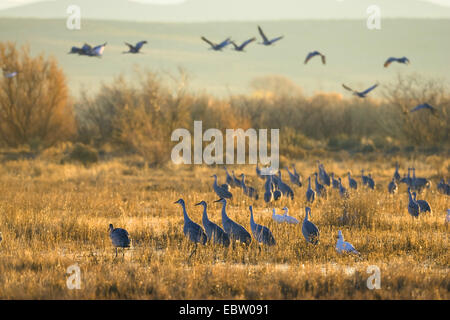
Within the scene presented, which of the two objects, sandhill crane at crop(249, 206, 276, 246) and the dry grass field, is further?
sandhill crane at crop(249, 206, 276, 246)

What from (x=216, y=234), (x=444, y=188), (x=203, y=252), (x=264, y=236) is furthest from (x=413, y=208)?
(x=203, y=252)

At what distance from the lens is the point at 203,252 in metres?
8.66

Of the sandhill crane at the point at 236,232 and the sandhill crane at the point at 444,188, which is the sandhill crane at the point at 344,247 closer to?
the sandhill crane at the point at 236,232

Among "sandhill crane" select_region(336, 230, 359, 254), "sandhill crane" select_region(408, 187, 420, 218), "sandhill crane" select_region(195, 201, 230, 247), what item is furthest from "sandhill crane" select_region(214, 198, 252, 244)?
"sandhill crane" select_region(408, 187, 420, 218)

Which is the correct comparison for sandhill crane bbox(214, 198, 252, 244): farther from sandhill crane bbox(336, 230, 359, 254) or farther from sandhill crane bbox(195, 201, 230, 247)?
sandhill crane bbox(336, 230, 359, 254)

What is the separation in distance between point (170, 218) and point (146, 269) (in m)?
4.33

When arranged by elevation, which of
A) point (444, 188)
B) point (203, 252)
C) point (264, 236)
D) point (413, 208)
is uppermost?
point (444, 188)

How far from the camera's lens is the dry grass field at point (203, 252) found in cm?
700

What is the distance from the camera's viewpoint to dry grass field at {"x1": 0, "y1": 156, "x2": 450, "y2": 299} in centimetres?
700

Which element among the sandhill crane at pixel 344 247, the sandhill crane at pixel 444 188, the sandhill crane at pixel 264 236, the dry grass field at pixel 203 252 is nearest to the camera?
the dry grass field at pixel 203 252

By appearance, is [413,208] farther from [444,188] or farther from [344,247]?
[444,188]

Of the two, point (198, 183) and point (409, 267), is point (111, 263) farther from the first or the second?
point (198, 183)

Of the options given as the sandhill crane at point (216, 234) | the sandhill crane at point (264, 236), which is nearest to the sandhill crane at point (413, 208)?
the sandhill crane at point (264, 236)
